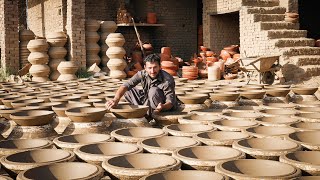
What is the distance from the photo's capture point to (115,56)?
36.2 ft

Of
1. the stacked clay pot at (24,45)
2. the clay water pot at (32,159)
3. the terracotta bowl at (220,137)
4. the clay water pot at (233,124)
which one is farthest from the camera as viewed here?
the stacked clay pot at (24,45)

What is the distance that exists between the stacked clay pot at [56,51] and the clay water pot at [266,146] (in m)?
8.60

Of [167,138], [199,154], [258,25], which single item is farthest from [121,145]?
[258,25]

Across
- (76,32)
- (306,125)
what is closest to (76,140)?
(306,125)

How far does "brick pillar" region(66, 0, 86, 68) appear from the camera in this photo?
36.0 ft

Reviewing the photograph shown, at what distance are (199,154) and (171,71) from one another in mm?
9103

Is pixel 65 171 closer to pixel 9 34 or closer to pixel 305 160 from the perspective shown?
pixel 305 160

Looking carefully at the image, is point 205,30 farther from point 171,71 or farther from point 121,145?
point 121,145

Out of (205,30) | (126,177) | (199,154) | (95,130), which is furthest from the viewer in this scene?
(205,30)

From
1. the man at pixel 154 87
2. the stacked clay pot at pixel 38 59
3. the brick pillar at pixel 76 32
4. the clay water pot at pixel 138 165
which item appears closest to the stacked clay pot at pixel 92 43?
the brick pillar at pixel 76 32

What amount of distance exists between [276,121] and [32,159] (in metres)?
2.26

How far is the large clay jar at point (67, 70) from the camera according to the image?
33.5ft

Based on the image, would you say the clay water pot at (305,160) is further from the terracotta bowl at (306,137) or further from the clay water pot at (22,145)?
the clay water pot at (22,145)

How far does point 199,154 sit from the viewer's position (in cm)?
276
